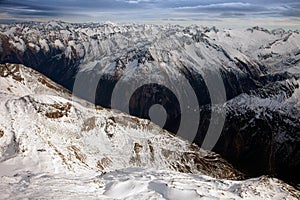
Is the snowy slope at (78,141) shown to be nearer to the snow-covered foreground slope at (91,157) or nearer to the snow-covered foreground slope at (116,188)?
the snow-covered foreground slope at (91,157)

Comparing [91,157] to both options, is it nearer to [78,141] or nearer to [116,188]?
[78,141]

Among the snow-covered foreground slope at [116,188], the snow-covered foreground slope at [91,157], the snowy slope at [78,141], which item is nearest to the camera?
the snow-covered foreground slope at [116,188]

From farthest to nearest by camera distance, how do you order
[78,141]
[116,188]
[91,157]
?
[78,141] < [91,157] < [116,188]

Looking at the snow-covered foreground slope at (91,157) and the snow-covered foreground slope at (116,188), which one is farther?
the snow-covered foreground slope at (91,157)

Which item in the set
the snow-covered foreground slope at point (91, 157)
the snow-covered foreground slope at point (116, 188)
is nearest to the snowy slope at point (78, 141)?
the snow-covered foreground slope at point (91, 157)

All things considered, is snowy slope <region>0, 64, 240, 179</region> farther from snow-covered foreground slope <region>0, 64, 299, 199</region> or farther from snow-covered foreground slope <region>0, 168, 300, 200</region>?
snow-covered foreground slope <region>0, 168, 300, 200</region>

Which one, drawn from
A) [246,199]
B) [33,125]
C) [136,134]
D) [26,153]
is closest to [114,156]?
[136,134]

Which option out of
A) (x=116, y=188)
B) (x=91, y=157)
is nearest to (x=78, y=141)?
(x=91, y=157)

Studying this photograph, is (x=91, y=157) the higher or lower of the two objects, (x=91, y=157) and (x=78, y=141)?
the lower

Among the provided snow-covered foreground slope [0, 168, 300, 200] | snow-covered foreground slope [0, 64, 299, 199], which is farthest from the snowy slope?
snow-covered foreground slope [0, 168, 300, 200]
